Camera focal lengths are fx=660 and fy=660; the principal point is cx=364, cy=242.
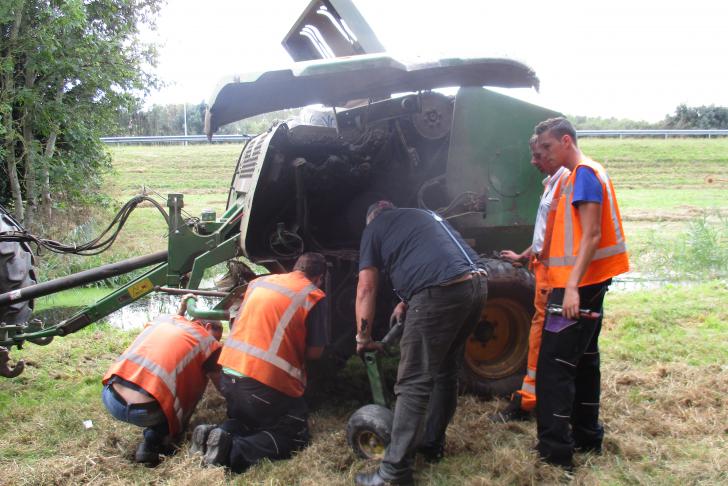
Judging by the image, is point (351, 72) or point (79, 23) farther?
point (79, 23)

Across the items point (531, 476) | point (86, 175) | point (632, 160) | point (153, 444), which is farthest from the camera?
point (632, 160)

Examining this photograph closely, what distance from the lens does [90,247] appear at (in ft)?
17.1

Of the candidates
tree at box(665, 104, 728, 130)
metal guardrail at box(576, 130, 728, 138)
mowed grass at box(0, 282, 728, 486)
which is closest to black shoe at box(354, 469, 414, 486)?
mowed grass at box(0, 282, 728, 486)

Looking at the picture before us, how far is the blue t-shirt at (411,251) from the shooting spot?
340cm

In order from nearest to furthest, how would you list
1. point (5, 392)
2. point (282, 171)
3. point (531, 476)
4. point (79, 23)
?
point (531, 476) → point (282, 171) → point (5, 392) → point (79, 23)

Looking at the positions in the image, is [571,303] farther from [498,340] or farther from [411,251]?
[498,340]

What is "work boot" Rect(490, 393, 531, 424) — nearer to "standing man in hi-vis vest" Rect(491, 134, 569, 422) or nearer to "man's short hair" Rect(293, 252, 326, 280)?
"standing man in hi-vis vest" Rect(491, 134, 569, 422)

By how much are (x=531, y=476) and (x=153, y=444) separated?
2.13 meters

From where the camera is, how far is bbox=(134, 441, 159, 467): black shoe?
3785 mm

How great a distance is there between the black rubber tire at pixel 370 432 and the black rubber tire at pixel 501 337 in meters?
1.12

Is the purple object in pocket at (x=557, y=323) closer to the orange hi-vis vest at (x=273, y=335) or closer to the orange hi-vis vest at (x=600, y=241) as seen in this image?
the orange hi-vis vest at (x=600, y=241)

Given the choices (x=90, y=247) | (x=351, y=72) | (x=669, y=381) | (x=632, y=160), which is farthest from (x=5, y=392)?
(x=632, y=160)

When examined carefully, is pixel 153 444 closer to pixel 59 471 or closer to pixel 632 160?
pixel 59 471

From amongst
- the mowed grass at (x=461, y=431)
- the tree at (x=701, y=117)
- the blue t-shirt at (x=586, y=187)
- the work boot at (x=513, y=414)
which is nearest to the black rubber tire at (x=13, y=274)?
the mowed grass at (x=461, y=431)
